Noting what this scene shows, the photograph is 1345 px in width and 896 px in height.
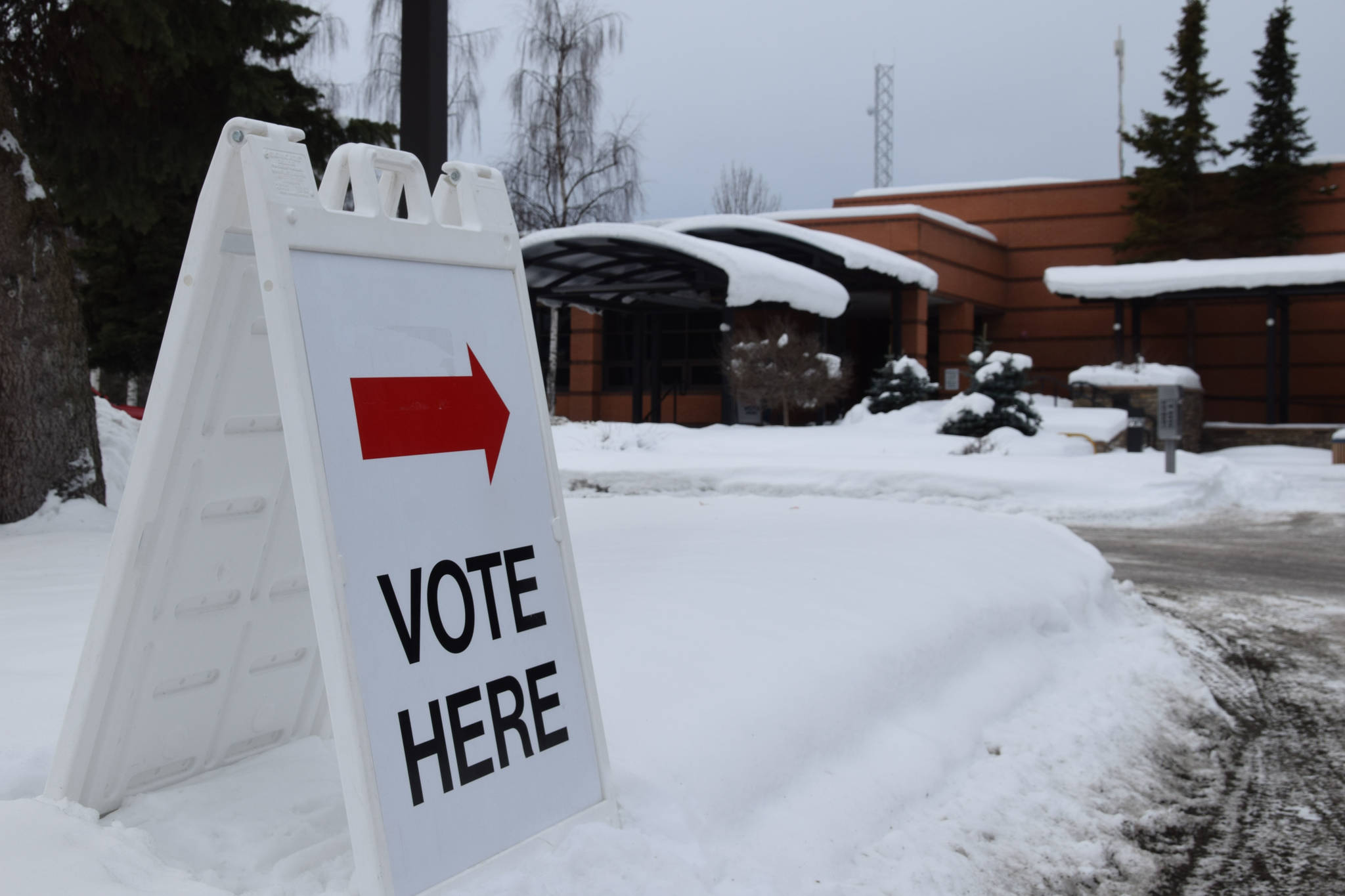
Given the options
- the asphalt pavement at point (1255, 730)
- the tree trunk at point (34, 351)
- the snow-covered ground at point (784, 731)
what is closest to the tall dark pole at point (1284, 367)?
the asphalt pavement at point (1255, 730)

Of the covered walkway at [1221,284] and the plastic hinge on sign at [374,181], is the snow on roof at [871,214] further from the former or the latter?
the plastic hinge on sign at [374,181]

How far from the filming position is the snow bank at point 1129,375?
992 inches

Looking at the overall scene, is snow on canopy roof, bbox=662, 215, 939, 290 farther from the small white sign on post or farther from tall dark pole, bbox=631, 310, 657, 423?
the small white sign on post

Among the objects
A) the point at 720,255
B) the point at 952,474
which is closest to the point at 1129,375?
the point at 720,255

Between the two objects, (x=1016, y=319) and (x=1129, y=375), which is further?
(x=1016, y=319)

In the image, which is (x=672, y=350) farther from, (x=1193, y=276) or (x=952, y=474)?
(x=952, y=474)

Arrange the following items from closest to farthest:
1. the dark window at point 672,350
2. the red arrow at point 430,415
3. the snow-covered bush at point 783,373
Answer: the red arrow at point 430,415
the snow-covered bush at point 783,373
the dark window at point 672,350

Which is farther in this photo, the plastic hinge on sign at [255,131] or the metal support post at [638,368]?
the metal support post at [638,368]

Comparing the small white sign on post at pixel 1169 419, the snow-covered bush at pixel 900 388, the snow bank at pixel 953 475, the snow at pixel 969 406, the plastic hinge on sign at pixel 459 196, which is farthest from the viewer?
the snow-covered bush at pixel 900 388

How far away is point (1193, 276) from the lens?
26.2 m

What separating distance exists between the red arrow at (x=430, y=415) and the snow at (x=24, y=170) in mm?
5876

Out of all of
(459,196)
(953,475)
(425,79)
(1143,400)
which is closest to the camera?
(459,196)

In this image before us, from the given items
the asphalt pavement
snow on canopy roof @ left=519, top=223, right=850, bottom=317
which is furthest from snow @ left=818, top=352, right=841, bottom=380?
the asphalt pavement

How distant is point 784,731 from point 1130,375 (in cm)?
2433
